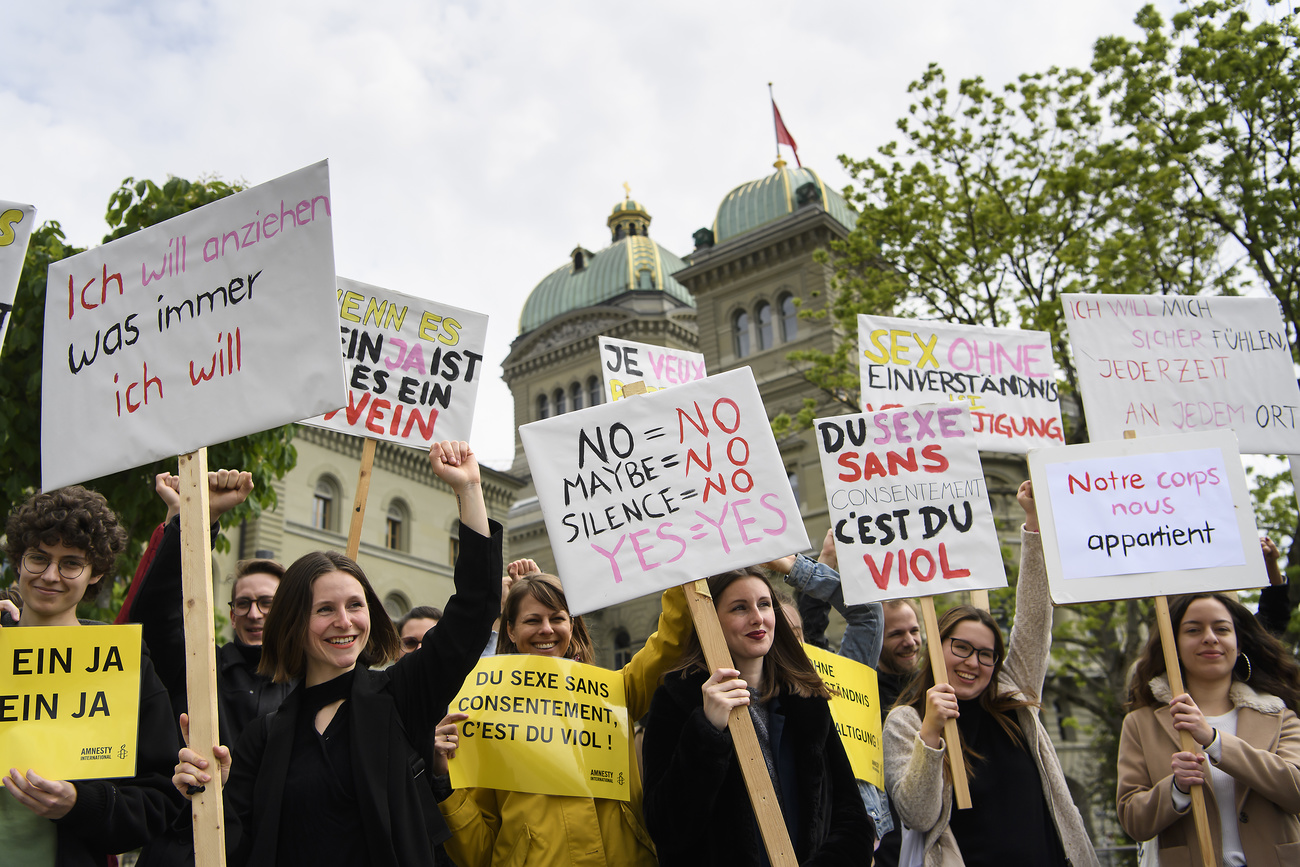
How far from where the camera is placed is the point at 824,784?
154 inches

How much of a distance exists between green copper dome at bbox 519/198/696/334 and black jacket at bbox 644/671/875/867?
157 feet

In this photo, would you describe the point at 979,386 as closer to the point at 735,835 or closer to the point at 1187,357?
the point at 1187,357

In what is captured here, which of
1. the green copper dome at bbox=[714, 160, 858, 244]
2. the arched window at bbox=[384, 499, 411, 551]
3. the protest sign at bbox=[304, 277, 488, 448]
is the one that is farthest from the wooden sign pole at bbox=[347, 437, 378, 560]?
the green copper dome at bbox=[714, 160, 858, 244]

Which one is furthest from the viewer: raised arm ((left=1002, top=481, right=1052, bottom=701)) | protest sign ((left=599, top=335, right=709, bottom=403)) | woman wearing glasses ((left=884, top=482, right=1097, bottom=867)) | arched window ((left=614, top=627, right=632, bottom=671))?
arched window ((left=614, top=627, right=632, bottom=671))

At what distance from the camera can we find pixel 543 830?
406 cm

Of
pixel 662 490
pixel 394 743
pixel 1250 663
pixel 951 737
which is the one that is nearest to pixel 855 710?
pixel 951 737

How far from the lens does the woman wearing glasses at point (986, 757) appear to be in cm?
439

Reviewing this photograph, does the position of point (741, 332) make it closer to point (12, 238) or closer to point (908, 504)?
point (908, 504)

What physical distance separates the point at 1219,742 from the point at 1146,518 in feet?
3.49

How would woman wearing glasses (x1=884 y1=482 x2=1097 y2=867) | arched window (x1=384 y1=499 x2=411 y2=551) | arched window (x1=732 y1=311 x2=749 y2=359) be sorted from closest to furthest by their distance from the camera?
1. woman wearing glasses (x1=884 y1=482 x2=1097 y2=867)
2. arched window (x1=384 y1=499 x2=411 y2=551)
3. arched window (x1=732 y1=311 x2=749 y2=359)

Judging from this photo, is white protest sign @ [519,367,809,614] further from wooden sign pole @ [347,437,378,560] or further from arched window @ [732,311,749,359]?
arched window @ [732,311,749,359]

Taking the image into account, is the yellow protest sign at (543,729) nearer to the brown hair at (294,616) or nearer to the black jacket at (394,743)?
the black jacket at (394,743)

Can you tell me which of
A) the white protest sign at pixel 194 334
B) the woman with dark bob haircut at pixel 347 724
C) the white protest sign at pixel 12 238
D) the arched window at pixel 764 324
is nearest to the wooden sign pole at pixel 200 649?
the woman with dark bob haircut at pixel 347 724

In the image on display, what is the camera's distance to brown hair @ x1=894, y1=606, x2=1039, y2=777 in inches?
183
